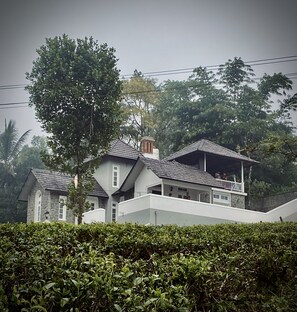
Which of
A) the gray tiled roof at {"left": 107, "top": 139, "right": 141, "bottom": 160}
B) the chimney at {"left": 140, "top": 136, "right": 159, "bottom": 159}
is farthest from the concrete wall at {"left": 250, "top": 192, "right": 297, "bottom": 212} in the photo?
the gray tiled roof at {"left": 107, "top": 139, "right": 141, "bottom": 160}

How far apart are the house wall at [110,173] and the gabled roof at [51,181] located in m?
0.13

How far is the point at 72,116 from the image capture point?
797cm

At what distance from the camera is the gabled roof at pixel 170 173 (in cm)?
896

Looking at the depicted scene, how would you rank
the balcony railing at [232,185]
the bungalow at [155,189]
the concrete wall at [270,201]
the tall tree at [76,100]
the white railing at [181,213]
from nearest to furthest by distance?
the white railing at [181,213] → the bungalow at [155,189] → the tall tree at [76,100] → the concrete wall at [270,201] → the balcony railing at [232,185]

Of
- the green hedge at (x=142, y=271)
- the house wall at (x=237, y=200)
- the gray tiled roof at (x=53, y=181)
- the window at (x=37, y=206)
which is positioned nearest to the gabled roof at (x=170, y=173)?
the house wall at (x=237, y=200)

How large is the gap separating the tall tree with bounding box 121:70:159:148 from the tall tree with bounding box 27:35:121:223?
3.32 meters

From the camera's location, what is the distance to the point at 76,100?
8.00 metres

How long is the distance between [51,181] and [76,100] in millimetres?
2499

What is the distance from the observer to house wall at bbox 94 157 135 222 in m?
10.4

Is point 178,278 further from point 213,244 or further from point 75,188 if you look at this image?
point 75,188

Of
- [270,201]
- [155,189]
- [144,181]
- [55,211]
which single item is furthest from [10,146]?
[270,201]

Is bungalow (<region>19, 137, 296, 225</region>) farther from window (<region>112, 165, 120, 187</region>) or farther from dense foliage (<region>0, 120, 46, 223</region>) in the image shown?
dense foliage (<region>0, 120, 46, 223</region>)

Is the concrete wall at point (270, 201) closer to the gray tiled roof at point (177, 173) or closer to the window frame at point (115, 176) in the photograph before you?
the gray tiled roof at point (177, 173)

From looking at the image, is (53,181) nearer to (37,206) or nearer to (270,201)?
(37,206)
